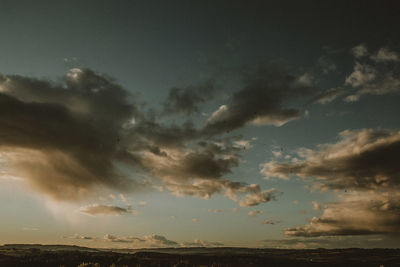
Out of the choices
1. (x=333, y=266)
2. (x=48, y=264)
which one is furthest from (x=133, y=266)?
(x=333, y=266)

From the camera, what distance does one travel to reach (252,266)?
57.3 meters

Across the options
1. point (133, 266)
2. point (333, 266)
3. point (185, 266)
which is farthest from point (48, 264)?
point (333, 266)

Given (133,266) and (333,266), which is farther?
(333,266)

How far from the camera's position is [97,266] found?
37.3 meters

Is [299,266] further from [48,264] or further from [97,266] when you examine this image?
[48,264]

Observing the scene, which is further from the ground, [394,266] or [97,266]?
[97,266]

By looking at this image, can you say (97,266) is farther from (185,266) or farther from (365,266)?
(365,266)

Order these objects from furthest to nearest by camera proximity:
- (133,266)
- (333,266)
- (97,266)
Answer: (333,266) < (133,266) < (97,266)

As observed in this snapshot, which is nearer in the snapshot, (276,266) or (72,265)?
(72,265)

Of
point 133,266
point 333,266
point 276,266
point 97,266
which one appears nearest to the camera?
point 97,266

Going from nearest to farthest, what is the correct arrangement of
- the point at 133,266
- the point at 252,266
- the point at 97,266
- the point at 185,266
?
the point at 97,266
the point at 185,266
the point at 133,266
the point at 252,266

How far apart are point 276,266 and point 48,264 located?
47.8m

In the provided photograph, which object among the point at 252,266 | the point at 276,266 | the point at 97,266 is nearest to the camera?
the point at 97,266

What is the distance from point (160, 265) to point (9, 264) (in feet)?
93.2
